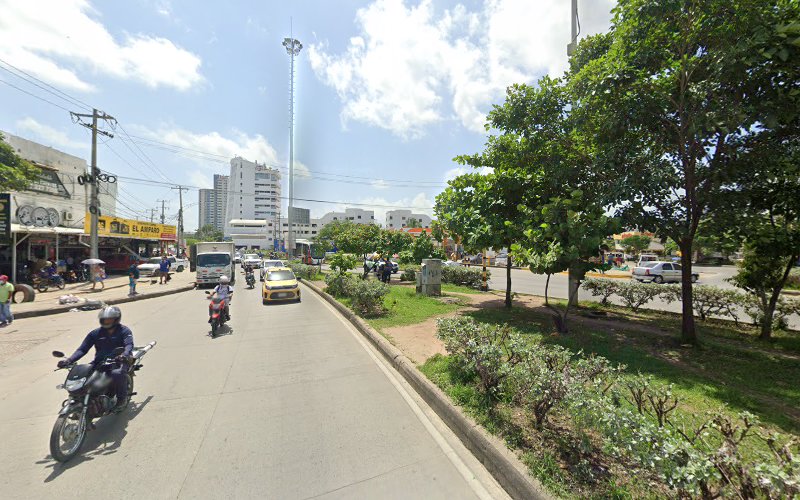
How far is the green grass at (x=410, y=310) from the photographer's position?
9.39 m

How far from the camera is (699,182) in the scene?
293 inches

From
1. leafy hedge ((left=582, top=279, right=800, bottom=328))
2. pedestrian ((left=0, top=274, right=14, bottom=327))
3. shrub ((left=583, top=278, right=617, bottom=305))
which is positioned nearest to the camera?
leafy hedge ((left=582, top=279, right=800, bottom=328))

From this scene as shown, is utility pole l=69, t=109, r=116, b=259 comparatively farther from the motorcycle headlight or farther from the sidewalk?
the motorcycle headlight

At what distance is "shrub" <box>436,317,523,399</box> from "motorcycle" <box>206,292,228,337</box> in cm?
599

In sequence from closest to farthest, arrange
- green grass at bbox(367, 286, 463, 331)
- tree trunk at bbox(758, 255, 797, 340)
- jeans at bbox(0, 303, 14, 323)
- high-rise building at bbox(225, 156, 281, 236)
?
tree trunk at bbox(758, 255, 797, 340) → green grass at bbox(367, 286, 463, 331) → jeans at bbox(0, 303, 14, 323) → high-rise building at bbox(225, 156, 281, 236)

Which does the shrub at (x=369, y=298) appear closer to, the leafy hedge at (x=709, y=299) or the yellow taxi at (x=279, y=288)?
the yellow taxi at (x=279, y=288)

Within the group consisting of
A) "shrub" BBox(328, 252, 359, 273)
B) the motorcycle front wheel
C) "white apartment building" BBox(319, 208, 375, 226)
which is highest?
"white apartment building" BBox(319, 208, 375, 226)

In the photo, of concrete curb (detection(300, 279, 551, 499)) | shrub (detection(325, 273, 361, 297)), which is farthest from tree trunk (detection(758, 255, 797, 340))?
shrub (detection(325, 273, 361, 297))

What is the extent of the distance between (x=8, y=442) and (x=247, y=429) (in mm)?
2553

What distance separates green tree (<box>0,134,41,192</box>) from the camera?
42.7ft

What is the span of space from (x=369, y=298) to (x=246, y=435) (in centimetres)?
656

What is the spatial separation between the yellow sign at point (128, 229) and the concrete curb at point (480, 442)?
869 inches

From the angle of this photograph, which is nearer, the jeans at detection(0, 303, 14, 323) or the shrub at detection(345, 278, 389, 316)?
the jeans at detection(0, 303, 14, 323)

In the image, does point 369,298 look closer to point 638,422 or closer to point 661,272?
point 638,422
